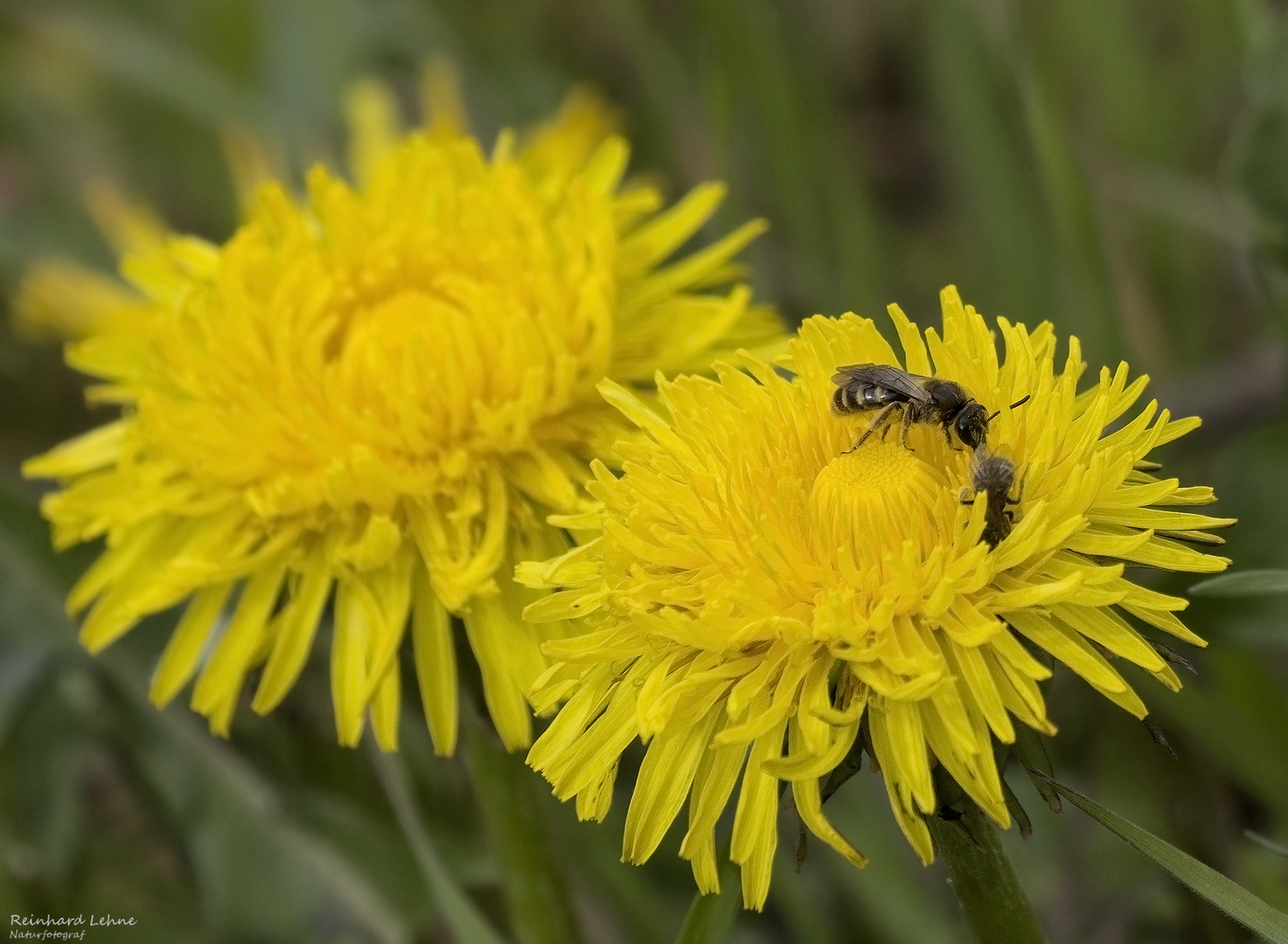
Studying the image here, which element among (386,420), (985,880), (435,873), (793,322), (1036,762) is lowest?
(435,873)

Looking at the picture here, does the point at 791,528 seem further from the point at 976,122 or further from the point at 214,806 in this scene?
the point at 976,122

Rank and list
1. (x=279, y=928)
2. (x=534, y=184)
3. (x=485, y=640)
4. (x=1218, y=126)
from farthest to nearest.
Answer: (x=1218, y=126)
(x=279, y=928)
(x=534, y=184)
(x=485, y=640)

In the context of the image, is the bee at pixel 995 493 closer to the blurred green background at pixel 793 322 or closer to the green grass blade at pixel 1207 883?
the green grass blade at pixel 1207 883

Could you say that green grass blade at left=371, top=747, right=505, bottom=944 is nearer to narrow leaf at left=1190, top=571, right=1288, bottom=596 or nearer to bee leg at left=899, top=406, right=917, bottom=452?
bee leg at left=899, top=406, right=917, bottom=452

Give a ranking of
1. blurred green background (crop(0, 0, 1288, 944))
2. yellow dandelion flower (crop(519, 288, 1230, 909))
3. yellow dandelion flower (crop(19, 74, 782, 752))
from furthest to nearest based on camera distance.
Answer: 1. blurred green background (crop(0, 0, 1288, 944))
2. yellow dandelion flower (crop(19, 74, 782, 752))
3. yellow dandelion flower (crop(519, 288, 1230, 909))

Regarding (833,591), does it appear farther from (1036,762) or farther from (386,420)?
(386,420)

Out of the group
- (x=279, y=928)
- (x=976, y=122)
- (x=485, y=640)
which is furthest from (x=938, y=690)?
(x=976, y=122)

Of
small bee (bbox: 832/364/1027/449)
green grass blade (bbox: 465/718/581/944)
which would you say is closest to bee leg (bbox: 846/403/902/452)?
small bee (bbox: 832/364/1027/449)

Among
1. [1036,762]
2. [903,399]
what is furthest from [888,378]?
[1036,762]
